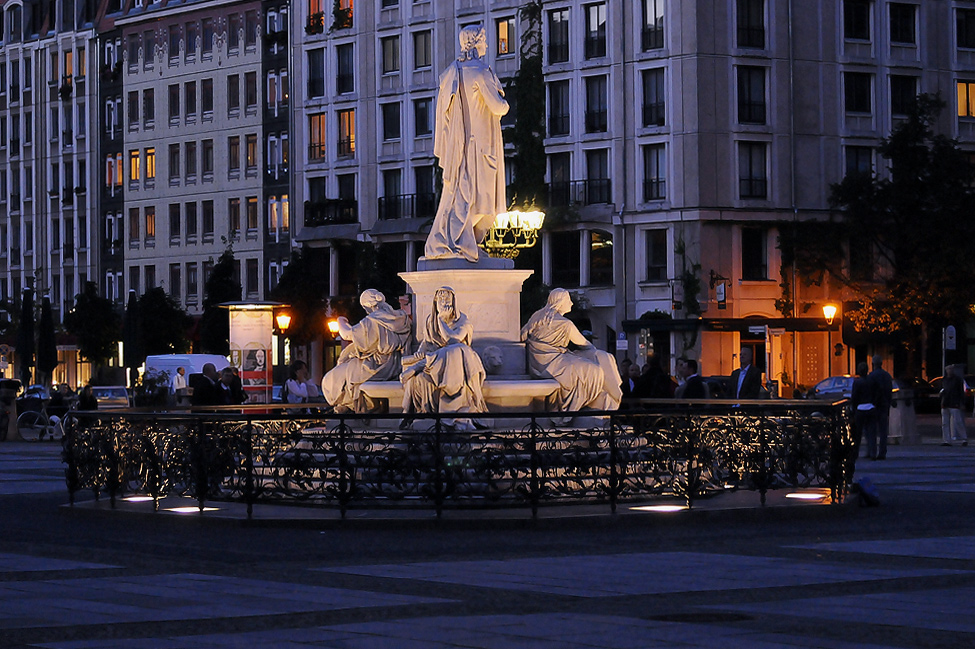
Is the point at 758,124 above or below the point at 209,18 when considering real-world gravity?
below

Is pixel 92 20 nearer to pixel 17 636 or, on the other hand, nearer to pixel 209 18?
pixel 209 18

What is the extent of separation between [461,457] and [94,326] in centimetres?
6547

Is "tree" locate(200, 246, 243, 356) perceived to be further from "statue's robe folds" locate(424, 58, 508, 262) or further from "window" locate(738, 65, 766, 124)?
"statue's robe folds" locate(424, 58, 508, 262)

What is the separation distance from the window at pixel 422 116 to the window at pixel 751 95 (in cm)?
1288

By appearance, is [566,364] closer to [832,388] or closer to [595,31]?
[832,388]

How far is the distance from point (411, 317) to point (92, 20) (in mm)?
76012

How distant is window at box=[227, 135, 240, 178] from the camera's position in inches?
3319

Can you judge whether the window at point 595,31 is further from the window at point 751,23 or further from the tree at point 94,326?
the tree at point 94,326

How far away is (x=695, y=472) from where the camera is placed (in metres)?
18.1

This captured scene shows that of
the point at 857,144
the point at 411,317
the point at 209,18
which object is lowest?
the point at 411,317

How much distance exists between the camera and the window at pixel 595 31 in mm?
67375

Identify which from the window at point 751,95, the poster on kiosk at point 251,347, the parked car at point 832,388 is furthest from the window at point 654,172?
the poster on kiosk at point 251,347

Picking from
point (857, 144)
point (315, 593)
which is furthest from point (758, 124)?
point (315, 593)

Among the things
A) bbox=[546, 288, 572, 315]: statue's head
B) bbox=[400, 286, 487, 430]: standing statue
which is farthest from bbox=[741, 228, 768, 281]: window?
bbox=[400, 286, 487, 430]: standing statue
